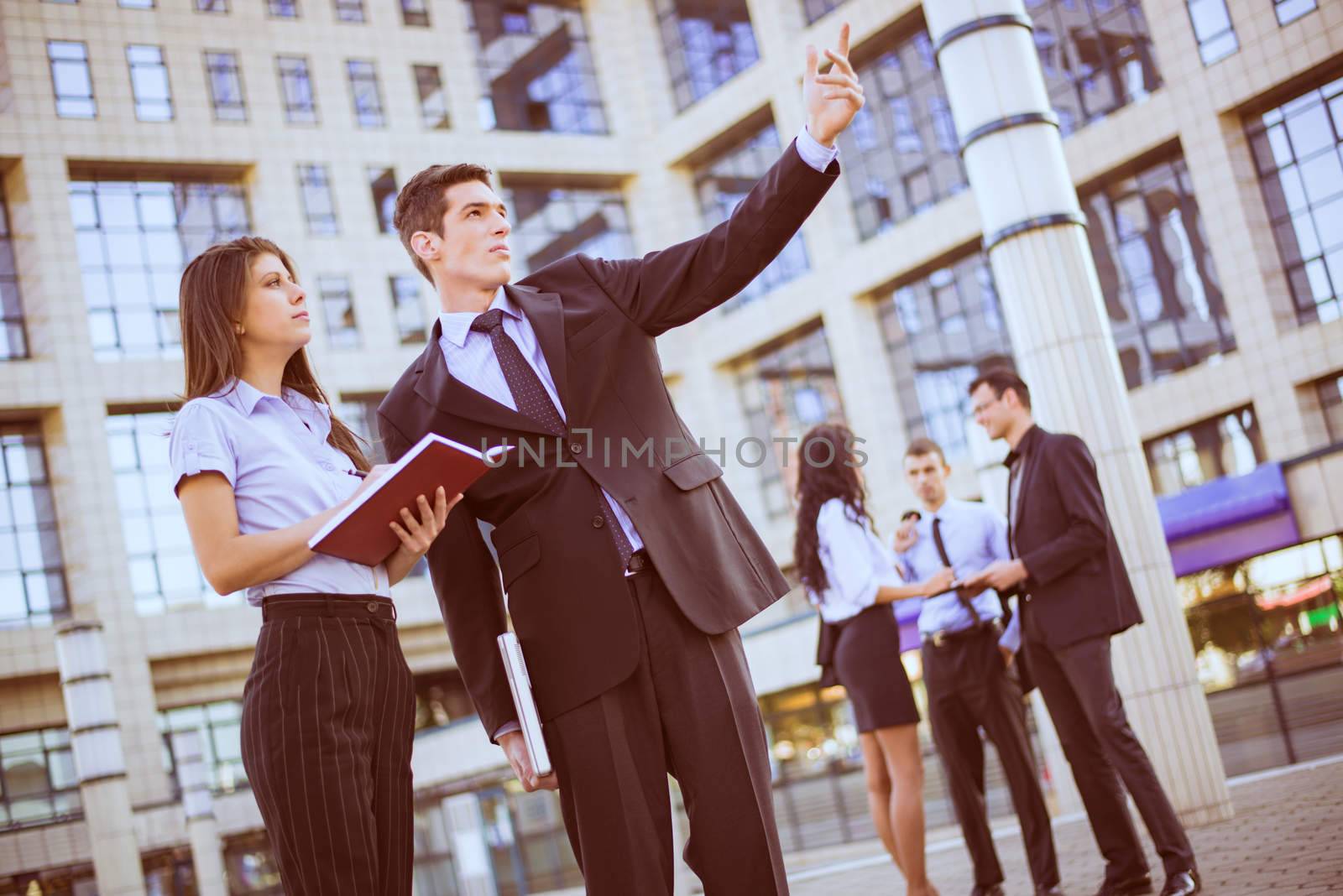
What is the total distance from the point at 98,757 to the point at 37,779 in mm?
16015

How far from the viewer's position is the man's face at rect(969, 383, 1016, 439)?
20.5ft

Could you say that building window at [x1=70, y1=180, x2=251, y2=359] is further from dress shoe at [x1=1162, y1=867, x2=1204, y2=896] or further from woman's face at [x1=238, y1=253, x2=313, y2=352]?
woman's face at [x1=238, y1=253, x2=313, y2=352]

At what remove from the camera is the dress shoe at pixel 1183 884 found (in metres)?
5.10

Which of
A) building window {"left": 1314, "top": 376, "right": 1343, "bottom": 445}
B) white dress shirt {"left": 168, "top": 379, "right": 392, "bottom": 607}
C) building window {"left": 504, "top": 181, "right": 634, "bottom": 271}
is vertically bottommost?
white dress shirt {"left": 168, "top": 379, "right": 392, "bottom": 607}

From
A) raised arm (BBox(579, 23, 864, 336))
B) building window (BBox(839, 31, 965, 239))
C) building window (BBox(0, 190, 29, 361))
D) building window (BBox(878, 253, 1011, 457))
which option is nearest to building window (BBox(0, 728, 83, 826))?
building window (BBox(0, 190, 29, 361))

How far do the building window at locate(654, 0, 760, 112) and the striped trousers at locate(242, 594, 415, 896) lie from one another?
34.1m

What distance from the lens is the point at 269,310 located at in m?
3.00

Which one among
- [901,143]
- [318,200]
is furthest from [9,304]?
[901,143]

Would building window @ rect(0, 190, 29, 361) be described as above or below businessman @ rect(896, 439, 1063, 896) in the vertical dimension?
above

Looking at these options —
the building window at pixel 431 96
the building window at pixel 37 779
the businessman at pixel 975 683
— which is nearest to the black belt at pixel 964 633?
the businessman at pixel 975 683

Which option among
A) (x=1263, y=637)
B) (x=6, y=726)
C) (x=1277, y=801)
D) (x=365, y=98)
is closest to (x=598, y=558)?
(x=1277, y=801)

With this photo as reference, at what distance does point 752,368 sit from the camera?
35250 mm

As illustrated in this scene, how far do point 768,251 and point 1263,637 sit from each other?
20.1 metres

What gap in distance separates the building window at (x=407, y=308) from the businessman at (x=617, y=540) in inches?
1188
